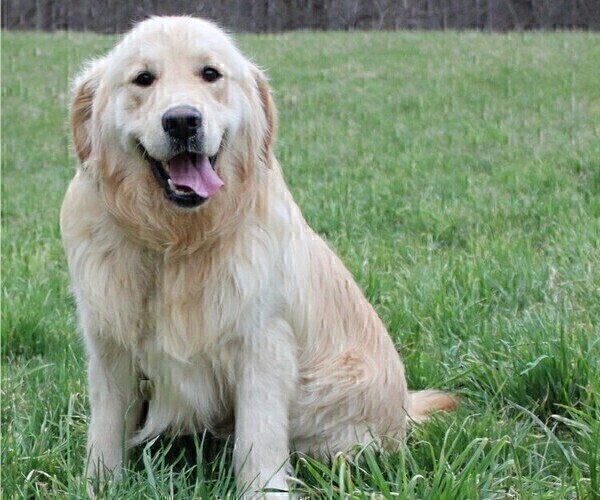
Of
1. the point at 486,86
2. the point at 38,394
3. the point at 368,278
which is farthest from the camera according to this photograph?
the point at 486,86

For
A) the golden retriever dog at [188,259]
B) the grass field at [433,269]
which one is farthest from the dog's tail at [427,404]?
the golden retriever dog at [188,259]

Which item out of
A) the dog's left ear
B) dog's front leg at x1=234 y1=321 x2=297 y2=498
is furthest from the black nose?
dog's front leg at x1=234 y1=321 x2=297 y2=498

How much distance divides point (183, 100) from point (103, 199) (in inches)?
15.5

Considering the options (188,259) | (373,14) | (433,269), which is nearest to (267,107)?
(188,259)

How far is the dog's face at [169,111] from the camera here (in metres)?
2.35

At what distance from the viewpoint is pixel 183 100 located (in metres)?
2.33

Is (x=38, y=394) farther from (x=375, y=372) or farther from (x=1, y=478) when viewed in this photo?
(x=375, y=372)

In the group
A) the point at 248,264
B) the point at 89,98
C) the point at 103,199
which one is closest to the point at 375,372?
the point at 248,264

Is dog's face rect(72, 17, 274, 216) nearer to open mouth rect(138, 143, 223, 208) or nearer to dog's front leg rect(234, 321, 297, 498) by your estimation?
open mouth rect(138, 143, 223, 208)

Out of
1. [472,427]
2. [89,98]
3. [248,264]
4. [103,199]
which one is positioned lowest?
[472,427]

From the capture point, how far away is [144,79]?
2432mm

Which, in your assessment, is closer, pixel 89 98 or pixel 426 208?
pixel 89 98

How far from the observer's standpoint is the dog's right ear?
2568mm

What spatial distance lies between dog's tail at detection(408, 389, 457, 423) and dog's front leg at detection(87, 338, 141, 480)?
0.89m
